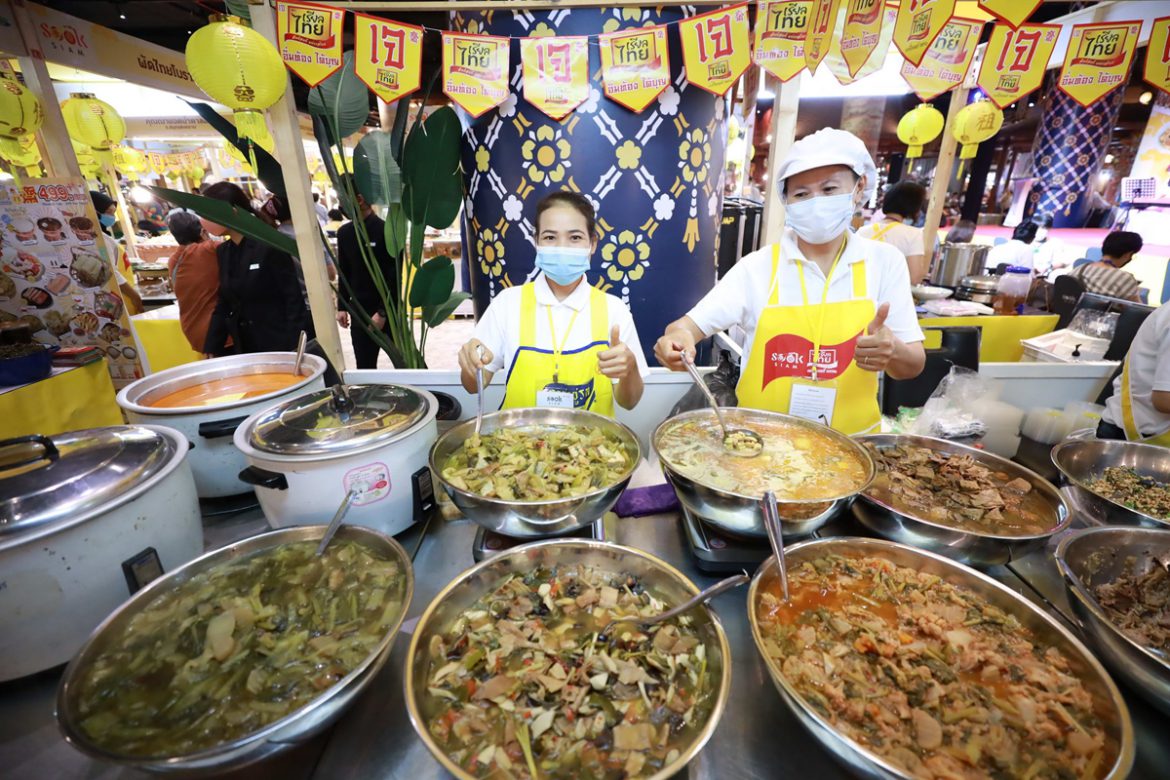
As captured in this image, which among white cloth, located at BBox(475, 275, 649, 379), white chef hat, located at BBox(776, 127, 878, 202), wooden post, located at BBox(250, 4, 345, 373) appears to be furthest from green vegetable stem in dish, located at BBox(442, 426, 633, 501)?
wooden post, located at BBox(250, 4, 345, 373)

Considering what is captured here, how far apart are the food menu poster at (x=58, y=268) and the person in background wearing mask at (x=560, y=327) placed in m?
6.02

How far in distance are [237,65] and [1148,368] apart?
510 cm

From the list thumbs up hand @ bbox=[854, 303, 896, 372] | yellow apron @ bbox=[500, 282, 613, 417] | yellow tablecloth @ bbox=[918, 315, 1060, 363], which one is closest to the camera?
thumbs up hand @ bbox=[854, 303, 896, 372]

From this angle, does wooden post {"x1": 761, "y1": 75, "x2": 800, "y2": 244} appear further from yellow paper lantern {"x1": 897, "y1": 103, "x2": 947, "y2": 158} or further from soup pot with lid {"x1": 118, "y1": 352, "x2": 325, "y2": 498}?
yellow paper lantern {"x1": 897, "y1": 103, "x2": 947, "y2": 158}

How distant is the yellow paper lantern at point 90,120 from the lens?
7.11 m

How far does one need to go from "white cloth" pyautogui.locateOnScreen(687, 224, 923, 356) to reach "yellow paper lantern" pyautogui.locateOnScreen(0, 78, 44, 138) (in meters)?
7.17

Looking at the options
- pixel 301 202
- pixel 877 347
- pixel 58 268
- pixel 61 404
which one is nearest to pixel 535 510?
pixel 877 347

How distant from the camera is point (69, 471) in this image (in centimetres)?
118

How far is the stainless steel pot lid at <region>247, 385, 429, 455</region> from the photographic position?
141 centimetres

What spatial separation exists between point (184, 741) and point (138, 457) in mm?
751

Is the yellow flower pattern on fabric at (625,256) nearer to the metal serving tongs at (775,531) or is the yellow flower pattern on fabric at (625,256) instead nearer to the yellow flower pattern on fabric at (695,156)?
the yellow flower pattern on fabric at (695,156)

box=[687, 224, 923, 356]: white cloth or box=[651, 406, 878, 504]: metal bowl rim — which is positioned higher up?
box=[687, 224, 923, 356]: white cloth

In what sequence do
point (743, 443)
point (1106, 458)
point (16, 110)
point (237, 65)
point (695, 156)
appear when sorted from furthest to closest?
point (16, 110), point (695, 156), point (237, 65), point (1106, 458), point (743, 443)

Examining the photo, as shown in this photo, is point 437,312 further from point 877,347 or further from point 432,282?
point 877,347
